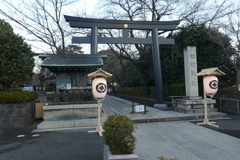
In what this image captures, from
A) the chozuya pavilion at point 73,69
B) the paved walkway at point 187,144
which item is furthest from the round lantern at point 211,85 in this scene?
the chozuya pavilion at point 73,69

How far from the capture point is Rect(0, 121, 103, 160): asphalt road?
4465 mm

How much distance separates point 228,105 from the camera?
10.4 meters

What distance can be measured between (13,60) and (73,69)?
3.60 m

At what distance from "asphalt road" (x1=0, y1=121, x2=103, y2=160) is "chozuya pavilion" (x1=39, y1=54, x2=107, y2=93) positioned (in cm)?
435

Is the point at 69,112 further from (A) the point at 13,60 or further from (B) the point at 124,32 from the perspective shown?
(B) the point at 124,32

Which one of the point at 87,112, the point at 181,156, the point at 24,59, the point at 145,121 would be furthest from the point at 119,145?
the point at 24,59

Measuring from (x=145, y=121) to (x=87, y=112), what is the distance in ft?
10.6

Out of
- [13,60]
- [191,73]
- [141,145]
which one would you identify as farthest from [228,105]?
[13,60]

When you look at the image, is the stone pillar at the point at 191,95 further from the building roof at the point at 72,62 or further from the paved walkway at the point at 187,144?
the building roof at the point at 72,62

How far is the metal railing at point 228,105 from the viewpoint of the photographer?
383 inches

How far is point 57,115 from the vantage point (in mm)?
8844

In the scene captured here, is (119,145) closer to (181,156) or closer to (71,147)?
(181,156)

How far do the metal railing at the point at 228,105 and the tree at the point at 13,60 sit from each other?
12129 millimetres

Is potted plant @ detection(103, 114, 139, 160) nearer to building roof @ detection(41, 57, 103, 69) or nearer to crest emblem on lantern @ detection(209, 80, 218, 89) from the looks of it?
crest emblem on lantern @ detection(209, 80, 218, 89)
